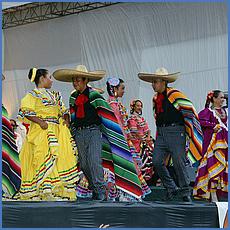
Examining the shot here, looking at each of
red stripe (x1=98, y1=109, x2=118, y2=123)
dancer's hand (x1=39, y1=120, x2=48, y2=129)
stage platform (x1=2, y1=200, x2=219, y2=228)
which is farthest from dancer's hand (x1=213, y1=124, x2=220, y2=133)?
dancer's hand (x1=39, y1=120, x2=48, y2=129)

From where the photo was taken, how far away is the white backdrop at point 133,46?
42.3 ft

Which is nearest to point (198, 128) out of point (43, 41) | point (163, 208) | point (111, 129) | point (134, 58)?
point (111, 129)

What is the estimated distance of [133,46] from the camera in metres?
14.3

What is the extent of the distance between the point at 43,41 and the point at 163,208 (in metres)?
11.7

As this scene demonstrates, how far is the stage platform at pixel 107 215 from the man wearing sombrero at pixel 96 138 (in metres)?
0.64

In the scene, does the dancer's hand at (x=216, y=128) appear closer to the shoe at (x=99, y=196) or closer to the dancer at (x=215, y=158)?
the dancer at (x=215, y=158)

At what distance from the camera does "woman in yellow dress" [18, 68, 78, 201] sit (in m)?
5.79

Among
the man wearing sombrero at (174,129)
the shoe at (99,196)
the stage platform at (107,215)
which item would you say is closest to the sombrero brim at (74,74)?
the man wearing sombrero at (174,129)

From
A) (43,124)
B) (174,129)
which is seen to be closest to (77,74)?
(43,124)

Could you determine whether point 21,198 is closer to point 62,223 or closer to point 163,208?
point 62,223

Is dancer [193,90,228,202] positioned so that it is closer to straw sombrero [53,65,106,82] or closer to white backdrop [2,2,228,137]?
straw sombrero [53,65,106,82]

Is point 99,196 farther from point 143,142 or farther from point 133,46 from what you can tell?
point 133,46

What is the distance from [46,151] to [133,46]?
876 cm

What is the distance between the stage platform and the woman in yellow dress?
0.69 meters
